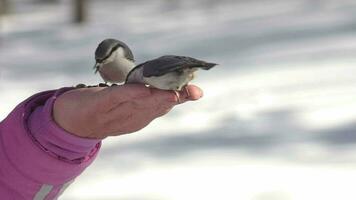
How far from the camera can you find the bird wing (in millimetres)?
923

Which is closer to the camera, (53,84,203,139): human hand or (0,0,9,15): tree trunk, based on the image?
(53,84,203,139): human hand

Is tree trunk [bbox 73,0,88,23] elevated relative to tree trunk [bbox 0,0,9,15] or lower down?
lower down

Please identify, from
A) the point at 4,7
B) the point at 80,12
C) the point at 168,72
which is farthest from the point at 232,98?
the point at 4,7

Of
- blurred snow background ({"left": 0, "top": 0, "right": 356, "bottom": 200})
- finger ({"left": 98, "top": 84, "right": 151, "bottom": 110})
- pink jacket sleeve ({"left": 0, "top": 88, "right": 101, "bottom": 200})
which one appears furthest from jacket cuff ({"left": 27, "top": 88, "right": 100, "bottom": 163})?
blurred snow background ({"left": 0, "top": 0, "right": 356, "bottom": 200})

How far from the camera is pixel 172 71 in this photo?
0.93 meters

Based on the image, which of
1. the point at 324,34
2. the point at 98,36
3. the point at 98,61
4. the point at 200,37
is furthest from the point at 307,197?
the point at 98,36

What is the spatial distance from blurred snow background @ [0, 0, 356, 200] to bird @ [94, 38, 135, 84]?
6.85ft

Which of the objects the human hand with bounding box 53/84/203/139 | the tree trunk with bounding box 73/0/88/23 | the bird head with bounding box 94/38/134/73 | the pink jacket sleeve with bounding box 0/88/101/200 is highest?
the tree trunk with bounding box 73/0/88/23

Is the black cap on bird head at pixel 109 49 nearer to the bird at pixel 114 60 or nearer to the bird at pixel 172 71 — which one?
the bird at pixel 114 60

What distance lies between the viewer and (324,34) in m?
7.29

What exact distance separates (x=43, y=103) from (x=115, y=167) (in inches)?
98.6

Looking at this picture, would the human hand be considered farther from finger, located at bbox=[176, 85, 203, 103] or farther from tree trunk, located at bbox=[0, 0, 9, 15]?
tree trunk, located at bbox=[0, 0, 9, 15]

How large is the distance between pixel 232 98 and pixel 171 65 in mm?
4189

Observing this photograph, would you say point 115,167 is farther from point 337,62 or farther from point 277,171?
point 337,62
